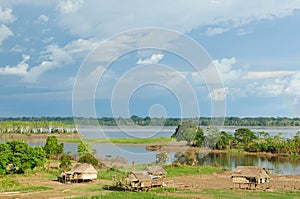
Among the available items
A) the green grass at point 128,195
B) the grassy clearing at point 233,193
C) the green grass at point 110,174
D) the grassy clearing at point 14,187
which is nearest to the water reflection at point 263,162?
the green grass at point 110,174

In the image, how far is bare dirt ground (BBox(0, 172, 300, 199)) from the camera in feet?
80.2

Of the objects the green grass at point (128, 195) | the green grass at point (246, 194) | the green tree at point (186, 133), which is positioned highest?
the green tree at point (186, 133)

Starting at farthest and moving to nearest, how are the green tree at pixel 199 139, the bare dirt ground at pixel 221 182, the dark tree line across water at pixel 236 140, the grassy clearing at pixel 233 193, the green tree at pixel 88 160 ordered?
the green tree at pixel 199 139 < the dark tree line across water at pixel 236 140 < the green tree at pixel 88 160 < the bare dirt ground at pixel 221 182 < the grassy clearing at pixel 233 193

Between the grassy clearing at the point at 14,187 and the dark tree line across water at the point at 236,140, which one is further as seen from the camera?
the dark tree line across water at the point at 236,140

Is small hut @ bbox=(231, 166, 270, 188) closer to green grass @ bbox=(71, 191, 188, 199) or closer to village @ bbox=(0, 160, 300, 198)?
village @ bbox=(0, 160, 300, 198)

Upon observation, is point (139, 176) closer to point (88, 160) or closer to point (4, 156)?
point (4, 156)

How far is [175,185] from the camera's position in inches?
1155

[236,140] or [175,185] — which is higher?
[236,140]

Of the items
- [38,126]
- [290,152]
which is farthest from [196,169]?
[38,126]

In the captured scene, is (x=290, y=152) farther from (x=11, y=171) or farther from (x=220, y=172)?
(x=11, y=171)

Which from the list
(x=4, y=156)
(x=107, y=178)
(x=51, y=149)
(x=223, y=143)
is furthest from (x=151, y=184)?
(x=223, y=143)

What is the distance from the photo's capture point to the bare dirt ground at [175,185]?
80.2 ft

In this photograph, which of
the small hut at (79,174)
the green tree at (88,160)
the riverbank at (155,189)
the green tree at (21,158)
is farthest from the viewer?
the green tree at (88,160)

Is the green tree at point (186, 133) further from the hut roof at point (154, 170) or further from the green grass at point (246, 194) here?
the green grass at point (246, 194)
